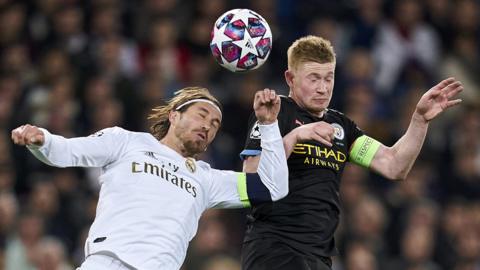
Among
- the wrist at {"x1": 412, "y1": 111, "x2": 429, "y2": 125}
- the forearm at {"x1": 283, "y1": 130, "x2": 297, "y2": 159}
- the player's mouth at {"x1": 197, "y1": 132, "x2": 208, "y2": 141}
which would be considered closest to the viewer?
the forearm at {"x1": 283, "y1": 130, "x2": 297, "y2": 159}

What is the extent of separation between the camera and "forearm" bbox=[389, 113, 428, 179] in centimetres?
676

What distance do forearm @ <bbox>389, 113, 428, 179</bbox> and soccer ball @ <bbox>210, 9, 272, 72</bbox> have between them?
3.36ft

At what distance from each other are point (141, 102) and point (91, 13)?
4.69ft

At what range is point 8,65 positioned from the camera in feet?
38.2

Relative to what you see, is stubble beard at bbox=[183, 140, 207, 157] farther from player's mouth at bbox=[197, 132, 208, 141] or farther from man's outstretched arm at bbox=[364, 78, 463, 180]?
man's outstretched arm at bbox=[364, 78, 463, 180]

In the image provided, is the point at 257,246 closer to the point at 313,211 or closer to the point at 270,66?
the point at 313,211

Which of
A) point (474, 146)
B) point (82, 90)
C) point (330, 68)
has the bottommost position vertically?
point (474, 146)

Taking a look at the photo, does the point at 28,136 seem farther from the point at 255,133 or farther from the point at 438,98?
the point at 438,98

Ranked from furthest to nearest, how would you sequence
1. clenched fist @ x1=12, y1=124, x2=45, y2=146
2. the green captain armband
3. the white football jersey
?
the green captain armband, the white football jersey, clenched fist @ x1=12, y1=124, x2=45, y2=146

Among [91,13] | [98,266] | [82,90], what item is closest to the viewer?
[98,266]

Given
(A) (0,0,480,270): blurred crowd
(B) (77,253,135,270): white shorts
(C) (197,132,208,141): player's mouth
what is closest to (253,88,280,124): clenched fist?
(C) (197,132,208,141): player's mouth

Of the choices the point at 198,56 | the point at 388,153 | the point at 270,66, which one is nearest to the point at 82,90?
the point at 198,56

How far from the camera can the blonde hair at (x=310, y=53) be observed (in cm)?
659

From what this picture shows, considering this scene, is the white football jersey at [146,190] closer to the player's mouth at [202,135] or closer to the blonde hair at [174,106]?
the player's mouth at [202,135]
